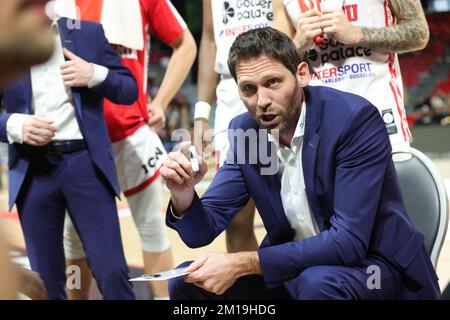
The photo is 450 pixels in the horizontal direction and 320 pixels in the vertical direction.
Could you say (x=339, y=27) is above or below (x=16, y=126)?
above

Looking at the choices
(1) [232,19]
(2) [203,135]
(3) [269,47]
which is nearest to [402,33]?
(3) [269,47]

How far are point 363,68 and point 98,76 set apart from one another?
3.29ft

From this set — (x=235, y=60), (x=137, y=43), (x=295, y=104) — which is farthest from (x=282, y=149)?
(x=137, y=43)

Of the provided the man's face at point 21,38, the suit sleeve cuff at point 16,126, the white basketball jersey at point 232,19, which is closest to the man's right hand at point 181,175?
the suit sleeve cuff at point 16,126

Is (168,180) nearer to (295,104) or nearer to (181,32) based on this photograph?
(295,104)

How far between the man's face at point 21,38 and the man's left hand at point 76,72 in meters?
2.03

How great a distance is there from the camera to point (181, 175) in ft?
6.91

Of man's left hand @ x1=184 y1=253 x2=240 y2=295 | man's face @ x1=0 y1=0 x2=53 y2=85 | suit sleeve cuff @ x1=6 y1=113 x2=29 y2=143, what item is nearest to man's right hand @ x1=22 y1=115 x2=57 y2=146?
suit sleeve cuff @ x1=6 y1=113 x2=29 y2=143

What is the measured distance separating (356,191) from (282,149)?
0.33 metres

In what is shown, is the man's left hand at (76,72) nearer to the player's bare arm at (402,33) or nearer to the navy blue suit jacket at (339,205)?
the navy blue suit jacket at (339,205)

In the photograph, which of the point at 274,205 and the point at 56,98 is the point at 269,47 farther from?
the point at 56,98

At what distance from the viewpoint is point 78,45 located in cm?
285

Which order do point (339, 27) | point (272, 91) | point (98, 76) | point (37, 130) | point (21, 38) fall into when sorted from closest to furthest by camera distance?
point (21, 38) < point (272, 91) < point (339, 27) < point (37, 130) < point (98, 76)

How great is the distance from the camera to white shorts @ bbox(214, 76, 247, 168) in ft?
10.0
